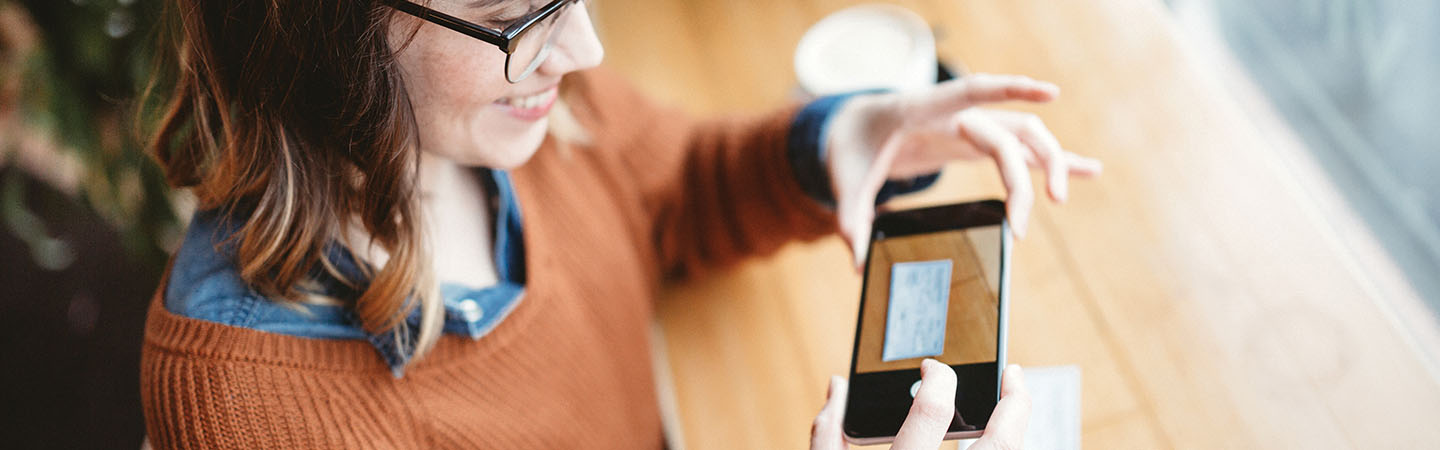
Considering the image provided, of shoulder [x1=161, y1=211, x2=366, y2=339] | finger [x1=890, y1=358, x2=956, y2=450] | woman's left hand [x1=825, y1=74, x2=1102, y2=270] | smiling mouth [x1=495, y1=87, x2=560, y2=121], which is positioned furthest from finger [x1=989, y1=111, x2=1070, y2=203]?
shoulder [x1=161, y1=211, x2=366, y2=339]

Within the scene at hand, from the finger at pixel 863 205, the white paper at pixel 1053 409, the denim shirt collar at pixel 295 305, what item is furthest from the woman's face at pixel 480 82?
the white paper at pixel 1053 409

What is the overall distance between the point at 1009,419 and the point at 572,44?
1.11ft

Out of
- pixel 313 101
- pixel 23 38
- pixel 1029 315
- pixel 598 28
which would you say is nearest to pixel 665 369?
pixel 1029 315

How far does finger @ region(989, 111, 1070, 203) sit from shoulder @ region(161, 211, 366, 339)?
50 centimetres

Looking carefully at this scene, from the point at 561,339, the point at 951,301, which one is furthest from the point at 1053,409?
the point at 561,339

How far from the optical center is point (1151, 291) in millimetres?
740

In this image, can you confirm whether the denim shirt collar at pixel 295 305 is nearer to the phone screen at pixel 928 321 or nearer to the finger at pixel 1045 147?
the phone screen at pixel 928 321

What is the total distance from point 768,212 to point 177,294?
466 mm

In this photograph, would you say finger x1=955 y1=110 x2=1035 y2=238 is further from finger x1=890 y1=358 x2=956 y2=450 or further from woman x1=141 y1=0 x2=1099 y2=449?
finger x1=890 y1=358 x2=956 y2=450

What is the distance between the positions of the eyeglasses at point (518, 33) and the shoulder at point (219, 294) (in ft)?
0.67

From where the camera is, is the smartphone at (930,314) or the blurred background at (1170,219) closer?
the smartphone at (930,314)

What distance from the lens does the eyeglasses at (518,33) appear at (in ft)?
1.66

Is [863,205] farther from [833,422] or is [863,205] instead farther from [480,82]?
[480,82]

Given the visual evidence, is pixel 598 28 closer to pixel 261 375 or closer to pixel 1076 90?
pixel 1076 90
